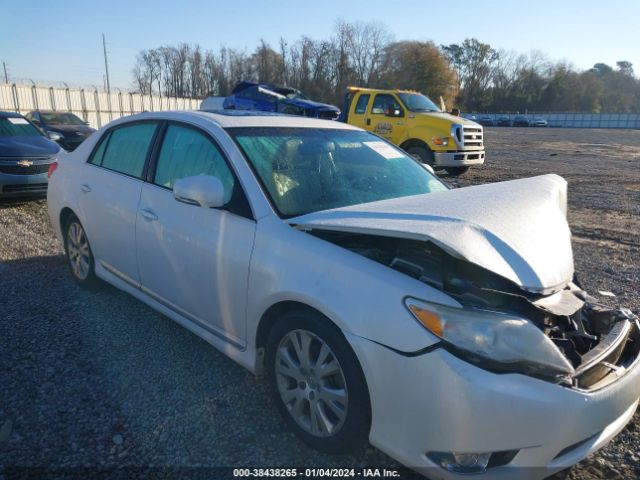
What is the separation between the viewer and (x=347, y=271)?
225 cm

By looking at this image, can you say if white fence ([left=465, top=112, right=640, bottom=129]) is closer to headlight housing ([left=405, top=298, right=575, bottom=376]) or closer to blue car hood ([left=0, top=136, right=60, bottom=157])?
blue car hood ([left=0, top=136, right=60, bottom=157])

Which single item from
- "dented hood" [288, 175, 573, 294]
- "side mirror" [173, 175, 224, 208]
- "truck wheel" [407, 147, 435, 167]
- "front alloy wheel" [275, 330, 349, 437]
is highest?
"side mirror" [173, 175, 224, 208]

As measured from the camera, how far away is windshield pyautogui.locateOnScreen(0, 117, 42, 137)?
9.21 metres

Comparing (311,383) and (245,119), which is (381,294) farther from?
(245,119)

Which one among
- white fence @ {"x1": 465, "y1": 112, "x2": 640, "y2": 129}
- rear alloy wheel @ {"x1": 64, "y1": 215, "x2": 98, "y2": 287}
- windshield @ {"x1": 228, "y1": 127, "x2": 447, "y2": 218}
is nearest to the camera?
windshield @ {"x1": 228, "y1": 127, "x2": 447, "y2": 218}

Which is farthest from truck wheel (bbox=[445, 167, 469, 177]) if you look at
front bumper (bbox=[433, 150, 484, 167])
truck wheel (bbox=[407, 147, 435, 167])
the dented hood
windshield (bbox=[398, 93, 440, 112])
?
the dented hood

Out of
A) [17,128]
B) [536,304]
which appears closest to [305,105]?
[17,128]

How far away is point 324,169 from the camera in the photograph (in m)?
3.30

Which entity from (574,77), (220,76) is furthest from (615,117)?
(220,76)

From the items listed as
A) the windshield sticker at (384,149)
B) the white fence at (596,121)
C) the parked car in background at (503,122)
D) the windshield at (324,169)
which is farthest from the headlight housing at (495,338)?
the white fence at (596,121)

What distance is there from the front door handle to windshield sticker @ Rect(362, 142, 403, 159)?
1620 mm

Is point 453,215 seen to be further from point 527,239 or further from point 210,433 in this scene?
point 210,433

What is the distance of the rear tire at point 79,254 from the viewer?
437cm

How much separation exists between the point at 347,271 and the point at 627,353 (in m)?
1.47
